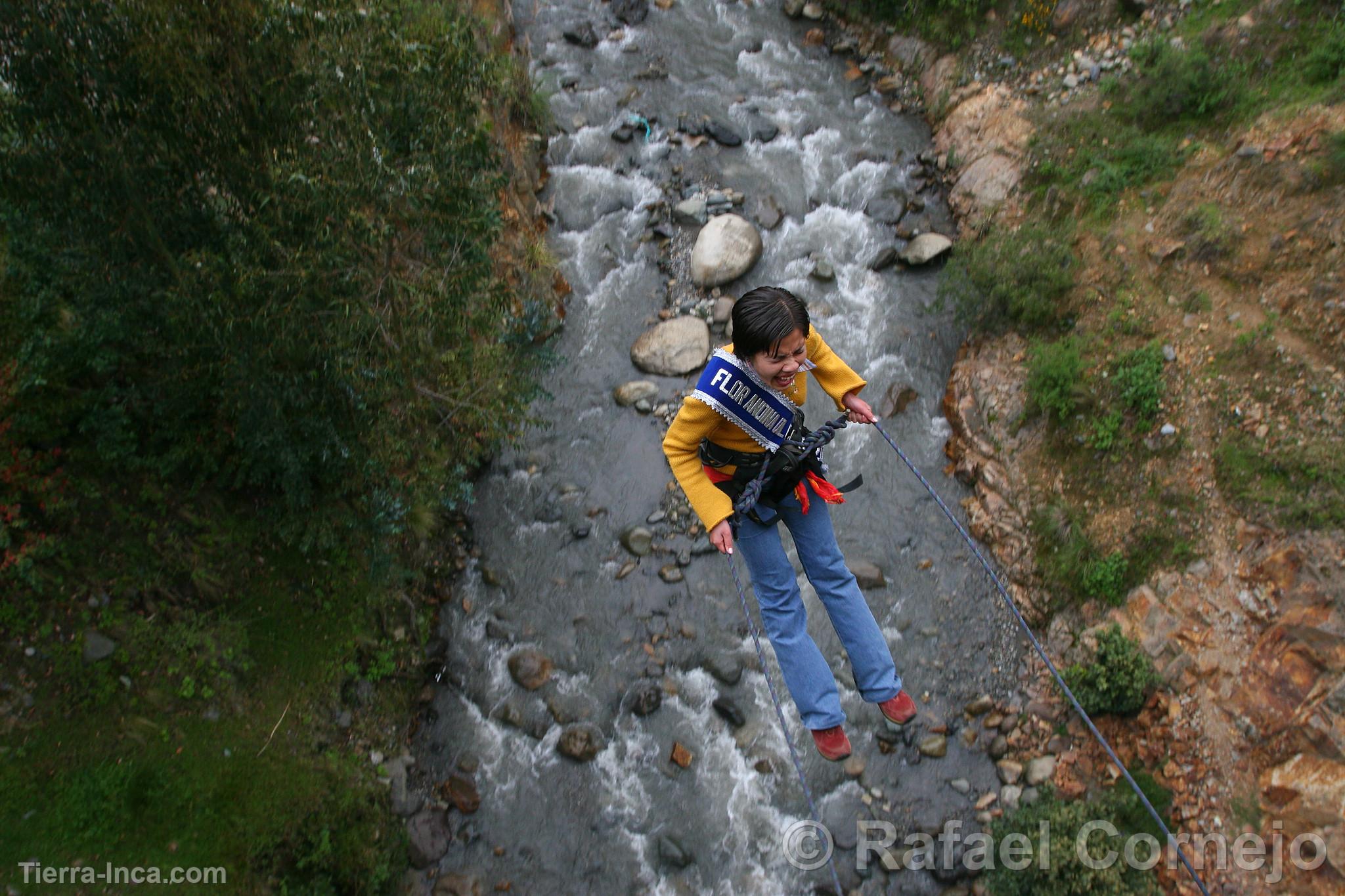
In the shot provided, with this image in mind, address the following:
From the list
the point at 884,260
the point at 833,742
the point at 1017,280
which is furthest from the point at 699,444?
the point at 884,260

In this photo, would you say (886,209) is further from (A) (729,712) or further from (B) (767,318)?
(B) (767,318)

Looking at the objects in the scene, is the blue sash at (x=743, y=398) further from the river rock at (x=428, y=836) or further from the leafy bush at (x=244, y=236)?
the river rock at (x=428, y=836)

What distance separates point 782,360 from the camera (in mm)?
4727

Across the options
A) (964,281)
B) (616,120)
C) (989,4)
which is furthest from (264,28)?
(989,4)

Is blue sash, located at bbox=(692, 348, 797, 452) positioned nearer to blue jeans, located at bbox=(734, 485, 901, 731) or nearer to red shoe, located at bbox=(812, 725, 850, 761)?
blue jeans, located at bbox=(734, 485, 901, 731)

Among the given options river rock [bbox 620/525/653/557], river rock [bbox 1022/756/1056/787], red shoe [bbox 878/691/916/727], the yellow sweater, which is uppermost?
the yellow sweater

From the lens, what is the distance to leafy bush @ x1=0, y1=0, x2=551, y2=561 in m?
4.89

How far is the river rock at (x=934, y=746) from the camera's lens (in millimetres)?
7543

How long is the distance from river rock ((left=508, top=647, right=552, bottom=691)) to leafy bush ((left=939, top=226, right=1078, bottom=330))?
613cm

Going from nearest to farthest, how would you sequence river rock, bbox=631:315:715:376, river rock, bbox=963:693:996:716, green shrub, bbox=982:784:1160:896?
green shrub, bbox=982:784:1160:896 < river rock, bbox=963:693:996:716 < river rock, bbox=631:315:715:376

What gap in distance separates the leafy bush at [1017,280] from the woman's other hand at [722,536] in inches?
240

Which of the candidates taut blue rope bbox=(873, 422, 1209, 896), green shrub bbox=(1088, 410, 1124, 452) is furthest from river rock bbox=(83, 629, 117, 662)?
green shrub bbox=(1088, 410, 1124, 452)

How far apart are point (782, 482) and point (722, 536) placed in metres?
0.73

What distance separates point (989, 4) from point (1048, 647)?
10035 millimetres
